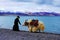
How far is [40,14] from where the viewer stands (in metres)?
6.97

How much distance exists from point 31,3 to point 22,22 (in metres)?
0.65

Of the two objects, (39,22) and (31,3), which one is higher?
(31,3)

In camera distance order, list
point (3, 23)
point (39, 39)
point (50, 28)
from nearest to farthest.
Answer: point (39, 39) → point (50, 28) → point (3, 23)

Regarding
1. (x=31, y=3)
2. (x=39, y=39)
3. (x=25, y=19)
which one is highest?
(x=31, y=3)

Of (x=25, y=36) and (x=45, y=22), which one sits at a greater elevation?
(x=45, y=22)

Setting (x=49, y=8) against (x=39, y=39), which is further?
(x=49, y=8)

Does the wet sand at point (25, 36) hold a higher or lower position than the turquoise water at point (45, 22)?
lower

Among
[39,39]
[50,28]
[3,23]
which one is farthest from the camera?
[3,23]

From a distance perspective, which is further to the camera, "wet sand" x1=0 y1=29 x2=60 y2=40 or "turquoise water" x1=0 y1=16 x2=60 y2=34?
"turquoise water" x1=0 y1=16 x2=60 y2=34

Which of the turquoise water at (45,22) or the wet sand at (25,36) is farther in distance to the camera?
the turquoise water at (45,22)

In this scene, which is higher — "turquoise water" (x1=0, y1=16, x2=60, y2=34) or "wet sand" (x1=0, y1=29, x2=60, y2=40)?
"turquoise water" (x1=0, y1=16, x2=60, y2=34)

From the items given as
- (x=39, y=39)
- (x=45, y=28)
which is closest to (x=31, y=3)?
(x=45, y=28)

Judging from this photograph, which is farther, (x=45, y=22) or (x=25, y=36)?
(x=45, y=22)

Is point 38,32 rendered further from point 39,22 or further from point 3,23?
point 3,23
